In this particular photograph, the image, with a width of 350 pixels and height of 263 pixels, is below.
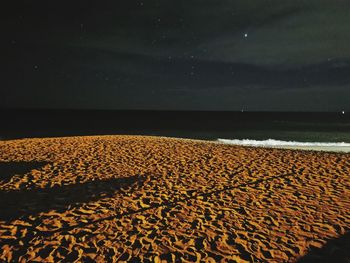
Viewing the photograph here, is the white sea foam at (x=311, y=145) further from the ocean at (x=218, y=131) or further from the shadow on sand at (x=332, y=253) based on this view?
the shadow on sand at (x=332, y=253)

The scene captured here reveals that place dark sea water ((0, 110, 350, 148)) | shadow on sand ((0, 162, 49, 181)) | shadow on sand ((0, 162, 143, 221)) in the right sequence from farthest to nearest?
dark sea water ((0, 110, 350, 148))
shadow on sand ((0, 162, 49, 181))
shadow on sand ((0, 162, 143, 221))

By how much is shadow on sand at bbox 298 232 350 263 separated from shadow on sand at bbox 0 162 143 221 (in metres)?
5.81

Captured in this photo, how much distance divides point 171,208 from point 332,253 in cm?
399

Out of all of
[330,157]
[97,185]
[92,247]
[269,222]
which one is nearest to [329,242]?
[269,222]

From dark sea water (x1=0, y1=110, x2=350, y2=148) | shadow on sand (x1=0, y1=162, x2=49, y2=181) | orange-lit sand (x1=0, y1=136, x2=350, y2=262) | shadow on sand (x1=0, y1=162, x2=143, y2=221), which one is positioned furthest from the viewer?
dark sea water (x1=0, y1=110, x2=350, y2=148)

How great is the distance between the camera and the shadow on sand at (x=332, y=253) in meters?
5.30

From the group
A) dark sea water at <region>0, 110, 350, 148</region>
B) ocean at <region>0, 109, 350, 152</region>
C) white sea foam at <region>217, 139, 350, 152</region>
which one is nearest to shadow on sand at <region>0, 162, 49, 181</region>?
white sea foam at <region>217, 139, 350, 152</region>

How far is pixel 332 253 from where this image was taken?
5520 millimetres

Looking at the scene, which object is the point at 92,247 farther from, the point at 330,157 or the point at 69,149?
the point at 330,157

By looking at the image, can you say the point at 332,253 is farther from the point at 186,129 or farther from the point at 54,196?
the point at 186,129

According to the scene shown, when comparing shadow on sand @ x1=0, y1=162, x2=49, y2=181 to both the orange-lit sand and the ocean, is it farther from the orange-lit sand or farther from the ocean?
the ocean

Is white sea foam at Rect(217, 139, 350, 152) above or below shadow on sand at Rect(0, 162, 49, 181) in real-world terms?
above

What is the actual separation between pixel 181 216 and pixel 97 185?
374cm

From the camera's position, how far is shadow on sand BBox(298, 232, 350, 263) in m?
5.30
